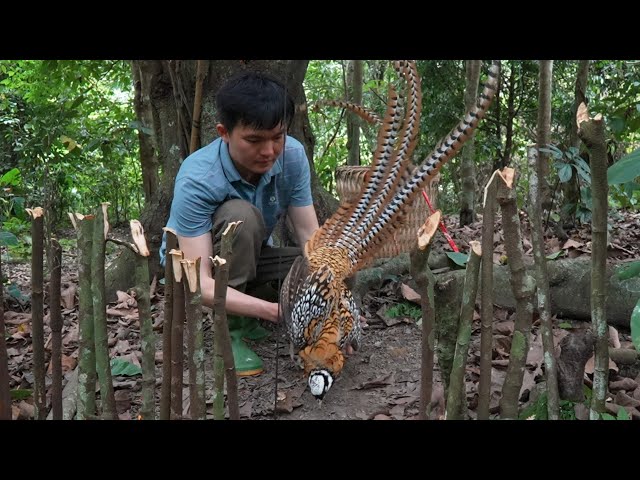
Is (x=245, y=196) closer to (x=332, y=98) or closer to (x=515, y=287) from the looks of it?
(x=515, y=287)

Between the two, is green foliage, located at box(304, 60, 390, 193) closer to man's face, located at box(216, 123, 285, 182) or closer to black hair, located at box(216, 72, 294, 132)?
man's face, located at box(216, 123, 285, 182)

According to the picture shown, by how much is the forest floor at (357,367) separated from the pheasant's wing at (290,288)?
0.91ft

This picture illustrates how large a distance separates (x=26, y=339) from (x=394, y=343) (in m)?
2.06

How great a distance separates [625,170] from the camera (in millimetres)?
1483

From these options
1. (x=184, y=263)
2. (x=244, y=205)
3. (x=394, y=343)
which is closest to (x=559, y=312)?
(x=394, y=343)

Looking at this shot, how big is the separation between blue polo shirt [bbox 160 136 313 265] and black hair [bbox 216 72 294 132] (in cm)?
21

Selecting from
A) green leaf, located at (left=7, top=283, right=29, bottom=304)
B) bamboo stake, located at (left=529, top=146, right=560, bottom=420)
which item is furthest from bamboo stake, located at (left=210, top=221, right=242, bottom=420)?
green leaf, located at (left=7, top=283, right=29, bottom=304)

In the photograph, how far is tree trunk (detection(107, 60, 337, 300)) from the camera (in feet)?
12.4

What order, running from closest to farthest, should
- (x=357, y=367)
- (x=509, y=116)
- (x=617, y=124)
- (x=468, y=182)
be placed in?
1. (x=357, y=367)
2. (x=617, y=124)
3. (x=468, y=182)
4. (x=509, y=116)

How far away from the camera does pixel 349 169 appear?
15.9 feet

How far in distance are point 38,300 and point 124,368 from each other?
1188 mm

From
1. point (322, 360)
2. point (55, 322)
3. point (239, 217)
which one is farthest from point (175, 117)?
point (55, 322)

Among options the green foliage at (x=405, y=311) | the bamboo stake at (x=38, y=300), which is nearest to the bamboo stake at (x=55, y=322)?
the bamboo stake at (x=38, y=300)
